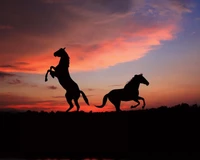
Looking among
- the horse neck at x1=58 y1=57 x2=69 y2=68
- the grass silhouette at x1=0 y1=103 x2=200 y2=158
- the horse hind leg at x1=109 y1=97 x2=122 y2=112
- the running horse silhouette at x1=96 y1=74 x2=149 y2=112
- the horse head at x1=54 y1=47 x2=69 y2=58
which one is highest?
the horse head at x1=54 y1=47 x2=69 y2=58

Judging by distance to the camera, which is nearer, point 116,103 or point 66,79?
point 66,79

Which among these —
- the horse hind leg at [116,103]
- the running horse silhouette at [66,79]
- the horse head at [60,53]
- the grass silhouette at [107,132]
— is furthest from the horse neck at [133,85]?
the grass silhouette at [107,132]

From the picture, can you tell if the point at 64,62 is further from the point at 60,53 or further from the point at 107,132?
the point at 107,132

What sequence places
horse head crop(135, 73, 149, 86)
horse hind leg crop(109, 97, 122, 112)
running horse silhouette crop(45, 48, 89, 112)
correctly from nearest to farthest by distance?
running horse silhouette crop(45, 48, 89, 112), horse head crop(135, 73, 149, 86), horse hind leg crop(109, 97, 122, 112)

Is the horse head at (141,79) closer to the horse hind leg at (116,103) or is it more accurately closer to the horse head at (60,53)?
the horse hind leg at (116,103)

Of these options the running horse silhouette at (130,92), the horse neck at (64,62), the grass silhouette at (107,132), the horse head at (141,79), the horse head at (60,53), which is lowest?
the grass silhouette at (107,132)

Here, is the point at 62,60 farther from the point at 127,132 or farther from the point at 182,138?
the point at 182,138

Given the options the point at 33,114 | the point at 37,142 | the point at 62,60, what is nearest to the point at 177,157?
the point at 37,142

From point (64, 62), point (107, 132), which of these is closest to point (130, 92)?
point (64, 62)

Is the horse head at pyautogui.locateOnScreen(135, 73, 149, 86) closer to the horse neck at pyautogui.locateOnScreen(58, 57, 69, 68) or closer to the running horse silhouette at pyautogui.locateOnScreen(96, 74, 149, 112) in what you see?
the running horse silhouette at pyautogui.locateOnScreen(96, 74, 149, 112)

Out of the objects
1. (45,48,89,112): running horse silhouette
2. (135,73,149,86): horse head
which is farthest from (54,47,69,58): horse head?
(135,73,149,86): horse head

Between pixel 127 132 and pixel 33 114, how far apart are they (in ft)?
17.3

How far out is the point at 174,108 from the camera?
16.6 m

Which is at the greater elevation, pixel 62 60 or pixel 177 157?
pixel 62 60
